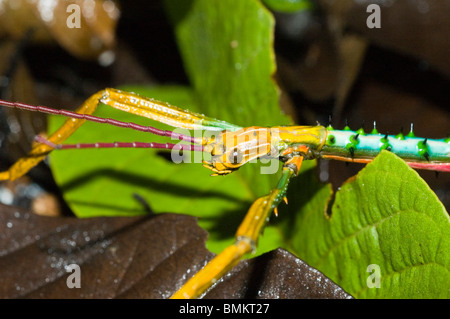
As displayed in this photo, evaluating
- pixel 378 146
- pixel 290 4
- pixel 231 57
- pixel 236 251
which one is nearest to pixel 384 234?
pixel 378 146

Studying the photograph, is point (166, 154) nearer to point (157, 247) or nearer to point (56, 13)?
point (157, 247)

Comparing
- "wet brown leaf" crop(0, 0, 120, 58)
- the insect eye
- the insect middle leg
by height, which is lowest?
the insect middle leg

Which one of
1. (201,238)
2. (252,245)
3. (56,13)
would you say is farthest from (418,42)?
(56,13)

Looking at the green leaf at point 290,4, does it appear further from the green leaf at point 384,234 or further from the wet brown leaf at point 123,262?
the wet brown leaf at point 123,262

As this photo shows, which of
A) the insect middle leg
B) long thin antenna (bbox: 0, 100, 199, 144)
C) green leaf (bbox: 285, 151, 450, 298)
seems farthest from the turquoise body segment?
long thin antenna (bbox: 0, 100, 199, 144)

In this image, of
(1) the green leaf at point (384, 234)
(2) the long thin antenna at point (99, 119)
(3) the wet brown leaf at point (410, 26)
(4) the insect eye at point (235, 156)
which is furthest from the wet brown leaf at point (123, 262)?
(3) the wet brown leaf at point (410, 26)

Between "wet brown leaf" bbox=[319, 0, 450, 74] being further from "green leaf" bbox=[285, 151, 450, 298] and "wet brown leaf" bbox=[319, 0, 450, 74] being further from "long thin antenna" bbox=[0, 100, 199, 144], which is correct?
"long thin antenna" bbox=[0, 100, 199, 144]

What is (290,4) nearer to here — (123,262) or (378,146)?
(378,146)
